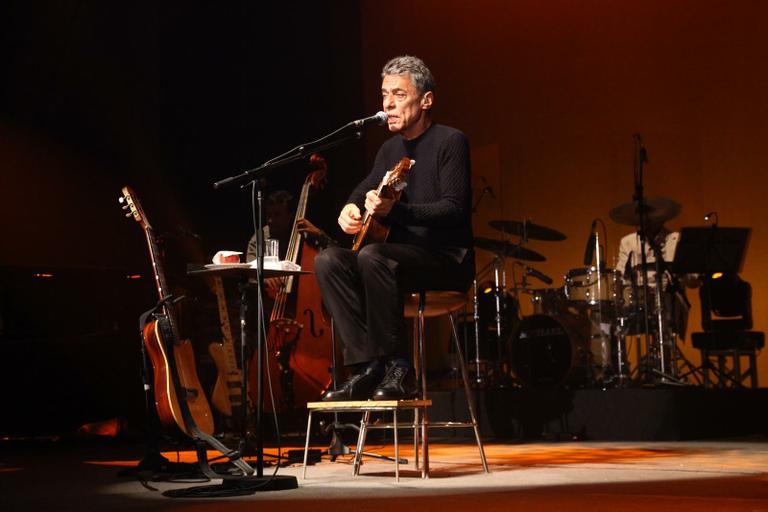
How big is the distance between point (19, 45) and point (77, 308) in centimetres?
224

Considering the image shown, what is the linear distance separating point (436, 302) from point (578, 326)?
11.7 ft

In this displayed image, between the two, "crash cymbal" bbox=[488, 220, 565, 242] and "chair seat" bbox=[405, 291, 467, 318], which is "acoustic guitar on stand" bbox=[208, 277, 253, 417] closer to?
"chair seat" bbox=[405, 291, 467, 318]

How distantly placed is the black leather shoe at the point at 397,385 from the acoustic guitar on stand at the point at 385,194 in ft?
1.65

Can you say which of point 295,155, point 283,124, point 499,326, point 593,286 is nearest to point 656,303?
point 593,286

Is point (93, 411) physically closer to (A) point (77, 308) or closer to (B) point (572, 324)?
(A) point (77, 308)

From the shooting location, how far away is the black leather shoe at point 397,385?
3.32 meters

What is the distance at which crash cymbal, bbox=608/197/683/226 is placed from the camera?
741 centimetres

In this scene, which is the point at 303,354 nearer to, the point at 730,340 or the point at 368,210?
the point at 368,210

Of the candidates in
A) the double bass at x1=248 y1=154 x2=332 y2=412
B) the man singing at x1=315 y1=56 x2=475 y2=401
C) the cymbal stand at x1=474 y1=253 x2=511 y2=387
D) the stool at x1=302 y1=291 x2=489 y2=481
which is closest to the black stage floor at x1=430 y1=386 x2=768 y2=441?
the cymbal stand at x1=474 y1=253 x2=511 y2=387

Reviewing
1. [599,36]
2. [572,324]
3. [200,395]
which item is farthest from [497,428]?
[599,36]

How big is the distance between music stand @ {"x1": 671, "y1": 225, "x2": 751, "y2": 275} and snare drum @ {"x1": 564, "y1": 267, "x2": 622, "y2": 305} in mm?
447

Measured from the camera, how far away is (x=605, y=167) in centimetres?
888

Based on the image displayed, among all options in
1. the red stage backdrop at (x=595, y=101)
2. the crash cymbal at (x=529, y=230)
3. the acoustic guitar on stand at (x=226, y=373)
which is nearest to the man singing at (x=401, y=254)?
the acoustic guitar on stand at (x=226, y=373)

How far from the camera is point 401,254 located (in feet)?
11.2
